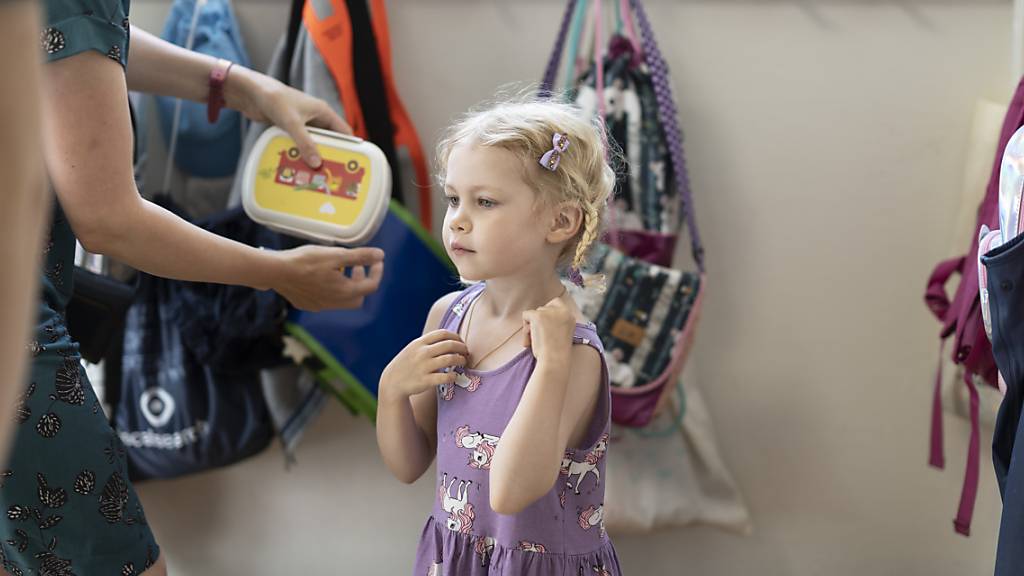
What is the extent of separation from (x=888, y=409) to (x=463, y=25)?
109 centimetres

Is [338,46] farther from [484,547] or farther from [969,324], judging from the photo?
[969,324]

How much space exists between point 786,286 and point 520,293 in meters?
0.84

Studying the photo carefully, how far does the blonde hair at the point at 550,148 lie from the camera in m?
1.18

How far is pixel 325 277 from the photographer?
4.59 ft

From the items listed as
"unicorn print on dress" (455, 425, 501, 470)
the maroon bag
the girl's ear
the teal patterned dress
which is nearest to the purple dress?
"unicorn print on dress" (455, 425, 501, 470)

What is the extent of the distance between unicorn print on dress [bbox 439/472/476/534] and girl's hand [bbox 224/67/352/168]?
53cm

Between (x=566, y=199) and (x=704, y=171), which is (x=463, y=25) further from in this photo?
(x=566, y=199)

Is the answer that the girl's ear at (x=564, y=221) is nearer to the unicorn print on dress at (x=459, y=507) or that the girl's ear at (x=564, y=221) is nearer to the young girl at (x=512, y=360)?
the young girl at (x=512, y=360)

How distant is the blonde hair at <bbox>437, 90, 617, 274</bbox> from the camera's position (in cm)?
118

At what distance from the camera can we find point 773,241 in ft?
6.24

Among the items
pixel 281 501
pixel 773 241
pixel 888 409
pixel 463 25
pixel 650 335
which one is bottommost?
pixel 281 501

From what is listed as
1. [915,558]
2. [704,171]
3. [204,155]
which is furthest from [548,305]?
[915,558]

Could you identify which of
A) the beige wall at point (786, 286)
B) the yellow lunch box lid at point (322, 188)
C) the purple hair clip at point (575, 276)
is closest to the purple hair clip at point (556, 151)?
the purple hair clip at point (575, 276)

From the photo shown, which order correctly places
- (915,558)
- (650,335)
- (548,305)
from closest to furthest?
(548,305)
(650,335)
(915,558)
